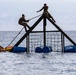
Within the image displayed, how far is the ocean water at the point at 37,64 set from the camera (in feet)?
111

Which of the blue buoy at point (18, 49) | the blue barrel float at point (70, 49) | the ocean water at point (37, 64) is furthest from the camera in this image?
the blue buoy at point (18, 49)

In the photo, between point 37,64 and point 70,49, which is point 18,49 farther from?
point 37,64

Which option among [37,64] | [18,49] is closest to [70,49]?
[18,49]

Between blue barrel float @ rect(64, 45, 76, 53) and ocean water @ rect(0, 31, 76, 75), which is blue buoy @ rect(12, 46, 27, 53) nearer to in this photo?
ocean water @ rect(0, 31, 76, 75)

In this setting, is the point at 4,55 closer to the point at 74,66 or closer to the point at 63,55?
the point at 63,55

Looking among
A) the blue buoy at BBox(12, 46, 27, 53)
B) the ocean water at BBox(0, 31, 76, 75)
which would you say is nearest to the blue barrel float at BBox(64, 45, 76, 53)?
the ocean water at BBox(0, 31, 76, 75)

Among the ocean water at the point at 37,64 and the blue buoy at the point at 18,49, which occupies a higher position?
the blue buoy at the point at 18,49

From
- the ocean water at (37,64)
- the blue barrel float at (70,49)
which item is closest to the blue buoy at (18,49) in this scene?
the ocean water at (37,64)

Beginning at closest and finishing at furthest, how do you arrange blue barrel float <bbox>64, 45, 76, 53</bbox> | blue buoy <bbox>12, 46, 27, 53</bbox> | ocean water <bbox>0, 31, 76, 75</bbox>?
ocean water <bbox>0, 31, 76, 75</bbox>, blue barrel float <bbox>64, 45, 76, 53</bbox>, blue buoy <bbox>12, 46, 27, 53</bbox>

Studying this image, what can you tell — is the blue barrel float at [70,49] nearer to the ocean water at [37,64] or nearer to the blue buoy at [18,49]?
the ocean water at [37,64]

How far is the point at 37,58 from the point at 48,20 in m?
4.71

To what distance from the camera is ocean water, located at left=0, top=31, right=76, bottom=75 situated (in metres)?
33.8

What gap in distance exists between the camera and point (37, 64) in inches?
1544

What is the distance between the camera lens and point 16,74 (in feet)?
106
